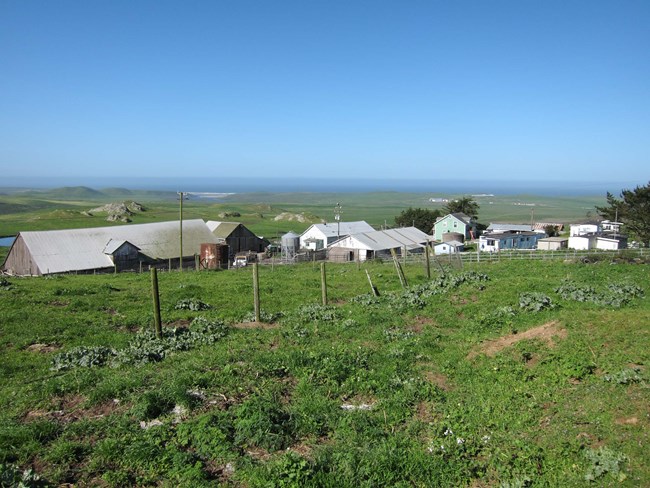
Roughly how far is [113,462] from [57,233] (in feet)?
136

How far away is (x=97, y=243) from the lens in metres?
43.0

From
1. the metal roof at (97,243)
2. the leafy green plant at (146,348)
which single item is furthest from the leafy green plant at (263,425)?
the metal roof at (97,243)

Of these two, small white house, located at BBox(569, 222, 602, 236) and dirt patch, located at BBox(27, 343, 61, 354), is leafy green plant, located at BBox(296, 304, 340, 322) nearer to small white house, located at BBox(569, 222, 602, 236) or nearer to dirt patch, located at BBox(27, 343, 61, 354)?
dirt patch, located at BBox(27, 343, 61, 354)

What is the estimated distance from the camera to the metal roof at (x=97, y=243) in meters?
39.6

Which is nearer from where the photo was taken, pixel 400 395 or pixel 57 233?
pixel 400 395

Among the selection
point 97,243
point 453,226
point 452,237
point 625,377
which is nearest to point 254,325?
point 625,377

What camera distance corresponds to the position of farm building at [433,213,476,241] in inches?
3130

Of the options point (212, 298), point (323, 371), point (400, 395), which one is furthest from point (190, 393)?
point (212, 298)

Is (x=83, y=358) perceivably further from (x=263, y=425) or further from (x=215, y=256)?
(x=215, y=256)

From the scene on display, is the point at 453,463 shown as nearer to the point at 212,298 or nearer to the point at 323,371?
the point at 323,371

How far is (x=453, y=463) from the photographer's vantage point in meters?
6.88

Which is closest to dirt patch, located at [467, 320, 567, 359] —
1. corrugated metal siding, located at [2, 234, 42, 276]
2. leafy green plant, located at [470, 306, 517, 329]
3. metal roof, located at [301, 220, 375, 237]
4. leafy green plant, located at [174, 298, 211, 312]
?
leafy green plant, located at [470, 306, 517, 329]

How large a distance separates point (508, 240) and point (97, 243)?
5269cm

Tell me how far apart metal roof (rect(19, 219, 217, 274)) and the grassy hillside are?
26895 millimetres
